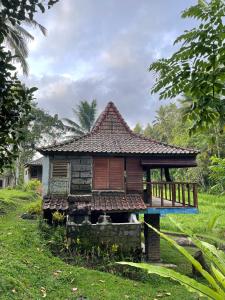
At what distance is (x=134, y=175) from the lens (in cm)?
1420

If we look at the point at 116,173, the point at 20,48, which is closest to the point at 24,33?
the point at 20,48

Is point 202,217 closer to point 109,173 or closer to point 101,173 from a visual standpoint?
point 109,173

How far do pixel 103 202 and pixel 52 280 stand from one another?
5.20 meters

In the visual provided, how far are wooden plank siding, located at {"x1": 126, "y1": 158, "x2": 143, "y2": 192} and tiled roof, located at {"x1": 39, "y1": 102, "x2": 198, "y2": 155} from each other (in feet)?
1.99

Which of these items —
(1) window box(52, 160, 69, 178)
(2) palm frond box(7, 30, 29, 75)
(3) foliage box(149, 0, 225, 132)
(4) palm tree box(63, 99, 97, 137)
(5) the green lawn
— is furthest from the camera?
(4) palm tree box(63, 99, 97, 137)

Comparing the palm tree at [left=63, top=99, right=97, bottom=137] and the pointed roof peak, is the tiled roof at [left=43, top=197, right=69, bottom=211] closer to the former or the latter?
the pointed roof peak

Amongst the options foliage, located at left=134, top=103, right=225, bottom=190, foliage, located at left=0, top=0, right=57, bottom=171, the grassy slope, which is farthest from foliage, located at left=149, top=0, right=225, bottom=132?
foliage, located at left=134, top=103, right=225, bottom=190

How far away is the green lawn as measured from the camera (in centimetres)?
725

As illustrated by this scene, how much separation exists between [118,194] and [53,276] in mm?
5834

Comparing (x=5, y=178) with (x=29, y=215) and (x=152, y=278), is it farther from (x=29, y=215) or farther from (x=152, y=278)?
(x=152, y=278)

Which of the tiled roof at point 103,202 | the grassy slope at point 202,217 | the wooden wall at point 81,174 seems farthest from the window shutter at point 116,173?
the grassy slope at point 202,217

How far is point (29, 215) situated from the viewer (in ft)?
54.8

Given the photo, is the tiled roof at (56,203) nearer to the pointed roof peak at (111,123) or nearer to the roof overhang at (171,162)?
the roof overhang at (171,162)

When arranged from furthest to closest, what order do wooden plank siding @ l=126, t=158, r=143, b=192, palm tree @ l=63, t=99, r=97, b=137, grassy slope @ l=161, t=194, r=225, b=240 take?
palm tree @ l=63, t=99, r=97, b=137 < grassy slope @ l=161, t=194, r=225, b=240 < wooden plank siding @ l=126, t=158, r=143, b=192
